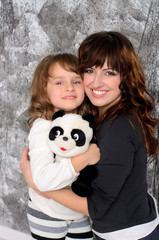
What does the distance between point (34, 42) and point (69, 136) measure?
101cm

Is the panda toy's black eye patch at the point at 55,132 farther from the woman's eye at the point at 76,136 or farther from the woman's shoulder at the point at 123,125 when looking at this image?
the woman's shoulder at the point at 123,125

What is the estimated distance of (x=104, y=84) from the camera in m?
1.16

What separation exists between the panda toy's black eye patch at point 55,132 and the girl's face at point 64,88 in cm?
25

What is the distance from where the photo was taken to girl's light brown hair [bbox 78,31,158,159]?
44.0 inches

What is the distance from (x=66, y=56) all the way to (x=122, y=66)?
33 cm

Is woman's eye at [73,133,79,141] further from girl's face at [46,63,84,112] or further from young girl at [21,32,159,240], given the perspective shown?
girl's face at [46,63,84,112]

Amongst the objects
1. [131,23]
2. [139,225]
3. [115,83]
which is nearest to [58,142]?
[115,83]

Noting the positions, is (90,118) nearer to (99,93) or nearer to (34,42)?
(99,93)

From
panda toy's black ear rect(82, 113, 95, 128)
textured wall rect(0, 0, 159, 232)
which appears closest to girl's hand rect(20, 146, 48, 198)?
panda toy's black ear rect(82, 113, 95, 128)

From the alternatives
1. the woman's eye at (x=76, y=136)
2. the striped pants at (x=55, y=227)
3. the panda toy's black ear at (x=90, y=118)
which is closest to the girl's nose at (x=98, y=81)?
the panda toy's black ear at (x=90, y=118)

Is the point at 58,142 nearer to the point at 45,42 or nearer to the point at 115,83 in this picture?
the point at 115,83

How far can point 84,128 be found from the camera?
107 cm

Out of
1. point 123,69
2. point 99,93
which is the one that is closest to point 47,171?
point 99,93

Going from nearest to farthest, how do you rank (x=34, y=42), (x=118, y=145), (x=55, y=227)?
(x=118, y=145) < (x=55, y=227) < (x=34, y=42)
